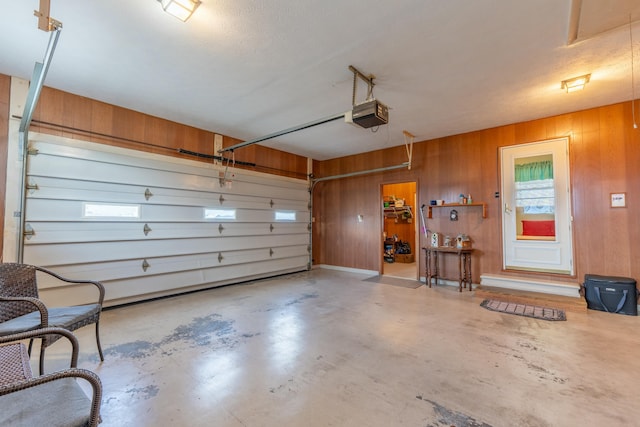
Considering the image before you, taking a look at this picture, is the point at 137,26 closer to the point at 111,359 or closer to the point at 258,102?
the point at 258,102

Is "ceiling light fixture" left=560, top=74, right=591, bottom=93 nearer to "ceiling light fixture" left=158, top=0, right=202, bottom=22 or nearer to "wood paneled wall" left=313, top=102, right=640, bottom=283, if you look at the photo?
"wood paneled wall" left=313, top=102, right=640, bottom=283

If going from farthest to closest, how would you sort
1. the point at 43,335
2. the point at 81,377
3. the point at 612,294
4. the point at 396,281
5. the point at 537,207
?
the point at 396,281 → the point at 537,207 → the point at 612,294 → the point at 43,335 → the point at 81,377

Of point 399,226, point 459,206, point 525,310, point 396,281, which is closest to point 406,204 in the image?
point 399,226

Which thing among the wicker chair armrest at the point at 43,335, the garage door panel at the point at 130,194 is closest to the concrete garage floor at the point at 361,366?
the wicker chair armrest at the point at 43,335

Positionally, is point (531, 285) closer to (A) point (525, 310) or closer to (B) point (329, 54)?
(A) point (525, 310)

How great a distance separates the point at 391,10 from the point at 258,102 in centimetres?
228

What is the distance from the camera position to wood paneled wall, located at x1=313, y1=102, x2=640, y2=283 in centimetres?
386

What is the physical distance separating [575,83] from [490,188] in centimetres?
196

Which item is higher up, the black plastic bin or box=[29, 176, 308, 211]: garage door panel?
box=[29, 176, 308, 211]: garage door panel

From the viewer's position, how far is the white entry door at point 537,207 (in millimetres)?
4270

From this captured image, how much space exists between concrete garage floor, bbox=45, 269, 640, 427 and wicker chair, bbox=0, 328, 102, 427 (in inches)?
30.9

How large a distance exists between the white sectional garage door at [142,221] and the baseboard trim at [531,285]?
169 inches

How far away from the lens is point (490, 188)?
16.1ft

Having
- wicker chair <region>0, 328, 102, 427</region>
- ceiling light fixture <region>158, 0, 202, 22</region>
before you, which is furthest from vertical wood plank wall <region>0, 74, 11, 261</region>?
wicker chair <region>0, 328, 102, 427</region>
